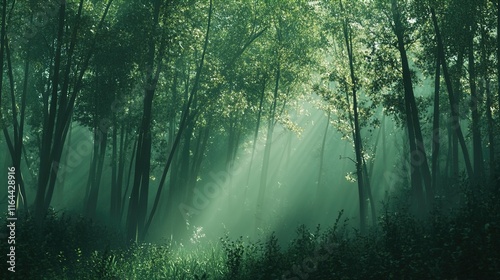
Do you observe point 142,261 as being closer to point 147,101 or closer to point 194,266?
point 194,266

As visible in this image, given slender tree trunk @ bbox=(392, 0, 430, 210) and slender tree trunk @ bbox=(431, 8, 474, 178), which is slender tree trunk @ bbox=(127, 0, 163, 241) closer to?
slender tree trunk @ bbox=(392, 0, 430, 210)

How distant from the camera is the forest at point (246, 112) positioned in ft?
38.9

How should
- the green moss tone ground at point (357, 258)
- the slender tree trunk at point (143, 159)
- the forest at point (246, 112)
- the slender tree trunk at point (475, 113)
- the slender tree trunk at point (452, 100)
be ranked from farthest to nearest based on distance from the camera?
the slender tree trunk at point (475, 113)
the slender tree trunk at point (143, 159)
the slender tree trunk at point (452, 100)
the forest at point (246, 112)
the green moss tone ground at point (357, 258)

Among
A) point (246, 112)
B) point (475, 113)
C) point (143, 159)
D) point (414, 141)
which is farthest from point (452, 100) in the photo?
point (246, 112)

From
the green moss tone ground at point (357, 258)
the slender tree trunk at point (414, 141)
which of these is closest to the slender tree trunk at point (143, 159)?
the green moss tone ground at point (357, 258)

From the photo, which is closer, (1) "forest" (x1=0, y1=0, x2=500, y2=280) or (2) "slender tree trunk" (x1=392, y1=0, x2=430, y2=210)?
(1) "forest" (x1=0, y1=0, x2=500, y2=280)

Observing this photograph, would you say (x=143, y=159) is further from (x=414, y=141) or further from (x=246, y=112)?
(x=246, y=112)

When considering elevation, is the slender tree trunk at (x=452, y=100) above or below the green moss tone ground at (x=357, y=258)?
above

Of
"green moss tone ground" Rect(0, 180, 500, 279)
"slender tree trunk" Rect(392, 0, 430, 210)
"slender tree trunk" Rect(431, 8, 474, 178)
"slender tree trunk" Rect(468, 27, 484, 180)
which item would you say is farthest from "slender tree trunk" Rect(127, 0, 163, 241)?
"slender tree trunk" Rect(468, 27, 484, 180)

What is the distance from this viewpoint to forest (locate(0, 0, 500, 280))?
1184 centimetres

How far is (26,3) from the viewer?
2056 centimetres

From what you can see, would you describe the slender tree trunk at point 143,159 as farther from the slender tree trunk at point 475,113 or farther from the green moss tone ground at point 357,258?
the slender tree trunk at point 475,113

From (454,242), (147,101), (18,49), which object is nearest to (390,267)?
(454,242)

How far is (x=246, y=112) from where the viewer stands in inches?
1423
